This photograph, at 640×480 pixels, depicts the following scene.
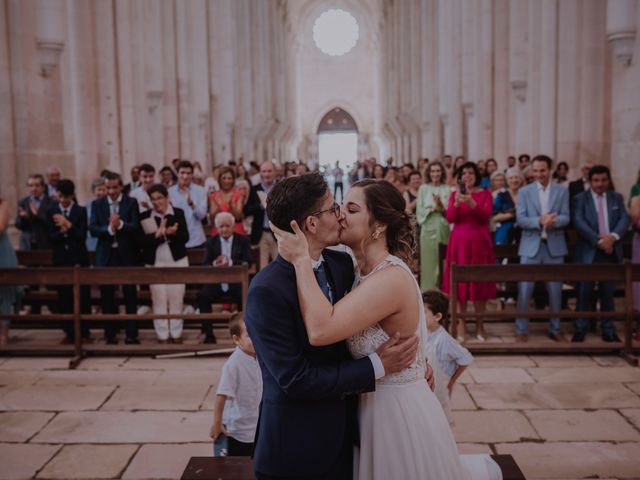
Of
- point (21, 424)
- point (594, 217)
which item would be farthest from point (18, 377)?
point (594, 217)

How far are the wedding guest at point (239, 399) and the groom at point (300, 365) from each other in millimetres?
1668

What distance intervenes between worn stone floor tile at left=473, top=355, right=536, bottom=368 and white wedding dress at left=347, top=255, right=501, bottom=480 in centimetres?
470

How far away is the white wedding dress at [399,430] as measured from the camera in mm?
2691

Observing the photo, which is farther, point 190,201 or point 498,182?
point 498,182

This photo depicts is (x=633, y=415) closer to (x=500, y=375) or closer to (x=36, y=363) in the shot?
(x=500, y=375)

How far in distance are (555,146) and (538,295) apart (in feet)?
17.0

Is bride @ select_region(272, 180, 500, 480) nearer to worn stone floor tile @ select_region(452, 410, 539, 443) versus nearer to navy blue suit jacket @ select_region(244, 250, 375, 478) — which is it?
navy blue suit jacket @ select_region(244, 250, 375, 478)

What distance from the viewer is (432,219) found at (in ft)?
32.2

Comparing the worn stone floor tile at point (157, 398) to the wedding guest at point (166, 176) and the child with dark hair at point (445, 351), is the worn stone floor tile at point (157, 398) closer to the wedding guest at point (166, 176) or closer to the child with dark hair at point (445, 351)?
the child with dark hair at point (445, 351)

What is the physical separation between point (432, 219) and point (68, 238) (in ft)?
14.8

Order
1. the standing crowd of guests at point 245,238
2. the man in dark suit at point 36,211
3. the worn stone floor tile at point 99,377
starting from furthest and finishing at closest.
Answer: the man in dark suit at point 36,211 < the standing crowd of guests at point 245,238 < the worn stone floor tile at point 99,377

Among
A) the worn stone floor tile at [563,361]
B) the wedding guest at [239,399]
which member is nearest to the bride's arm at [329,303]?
the wedding guest at [239,399]

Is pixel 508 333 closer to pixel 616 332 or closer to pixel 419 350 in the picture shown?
pixel 616 332

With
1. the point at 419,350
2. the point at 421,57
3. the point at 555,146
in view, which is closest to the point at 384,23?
the point at 421,57
